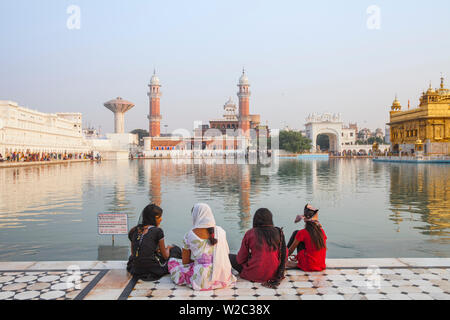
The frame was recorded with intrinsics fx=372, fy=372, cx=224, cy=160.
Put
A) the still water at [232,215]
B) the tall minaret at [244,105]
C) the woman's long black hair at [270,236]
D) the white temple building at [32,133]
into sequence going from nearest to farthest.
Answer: the woman's long black hair at [270,236]
the still water at [232,215]
the white temple building at [32,133]
the tall minaret at [244,105]

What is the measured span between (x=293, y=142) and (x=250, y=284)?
64.2 meters

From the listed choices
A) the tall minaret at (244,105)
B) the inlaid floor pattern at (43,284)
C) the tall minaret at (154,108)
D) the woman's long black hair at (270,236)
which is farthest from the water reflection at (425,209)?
the tall minaret at (154,108)

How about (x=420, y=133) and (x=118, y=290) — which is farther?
(x=420, y=133)

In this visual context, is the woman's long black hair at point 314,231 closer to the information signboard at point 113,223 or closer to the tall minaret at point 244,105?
the information signboard at point 113,223

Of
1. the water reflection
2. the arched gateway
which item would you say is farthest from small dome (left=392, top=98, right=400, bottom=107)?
the water reflection

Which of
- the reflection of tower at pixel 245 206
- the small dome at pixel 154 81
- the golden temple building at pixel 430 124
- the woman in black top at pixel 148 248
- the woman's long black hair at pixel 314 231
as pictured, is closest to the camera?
the woman in black top at pixel 148 248

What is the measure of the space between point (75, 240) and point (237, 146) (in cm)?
6173

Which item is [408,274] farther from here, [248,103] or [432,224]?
[248,103]

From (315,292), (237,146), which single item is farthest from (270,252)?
(237,146)

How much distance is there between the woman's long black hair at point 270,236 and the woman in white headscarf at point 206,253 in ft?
1.39

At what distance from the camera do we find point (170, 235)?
281 inches

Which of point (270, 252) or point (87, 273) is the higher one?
point (270, 252)

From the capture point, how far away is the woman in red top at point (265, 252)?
4117 millimetres

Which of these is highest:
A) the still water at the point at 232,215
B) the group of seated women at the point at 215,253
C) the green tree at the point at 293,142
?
the green tree at the point at 293,142
